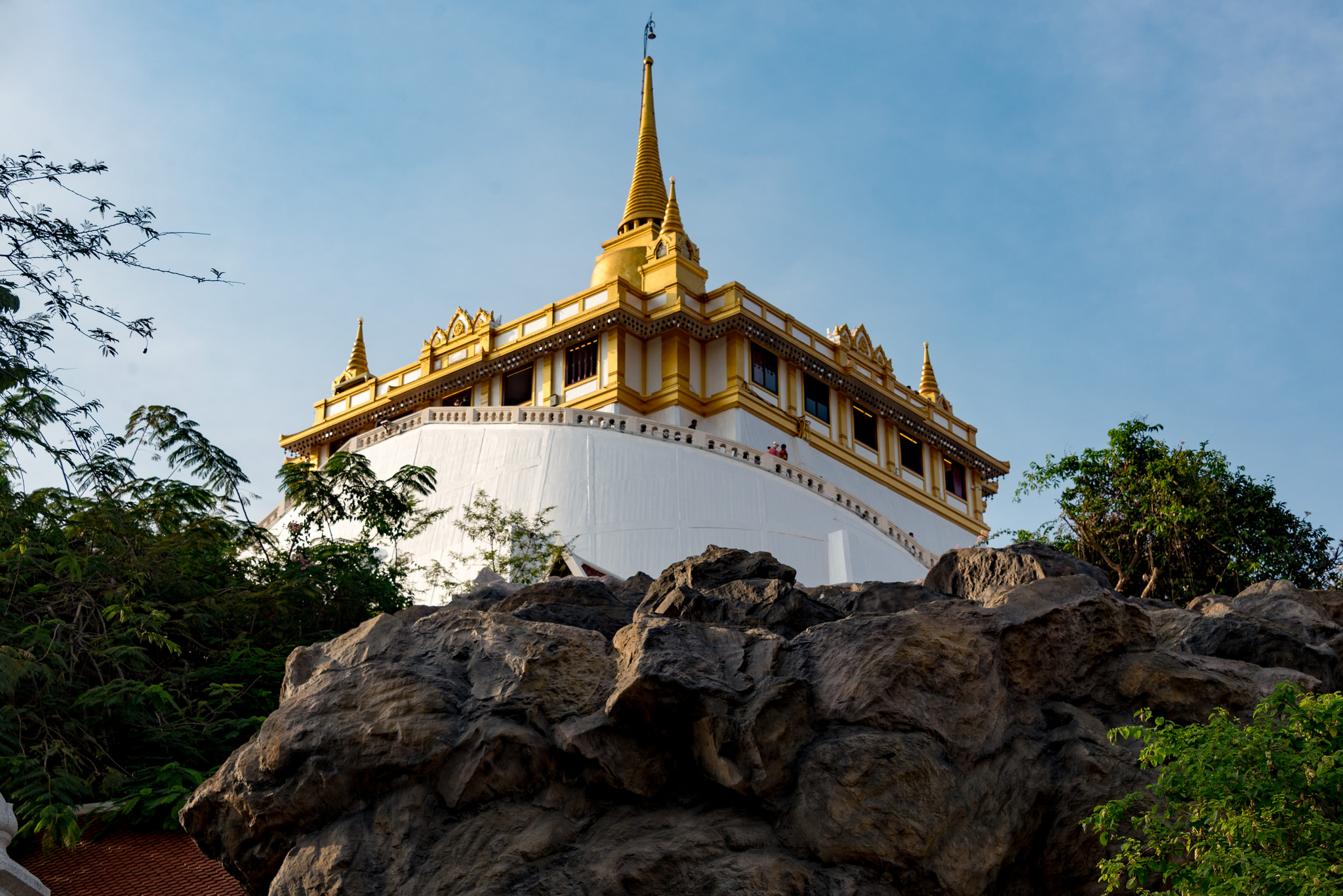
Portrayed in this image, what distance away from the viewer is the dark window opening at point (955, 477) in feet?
128

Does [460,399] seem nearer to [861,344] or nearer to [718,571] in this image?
[861,344]

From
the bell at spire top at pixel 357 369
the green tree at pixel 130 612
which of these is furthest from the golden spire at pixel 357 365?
the green tree at pixel 130 612

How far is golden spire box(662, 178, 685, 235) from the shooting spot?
36469mm

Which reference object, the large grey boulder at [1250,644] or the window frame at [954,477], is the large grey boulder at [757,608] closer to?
the large grey boulder at [1250,644]

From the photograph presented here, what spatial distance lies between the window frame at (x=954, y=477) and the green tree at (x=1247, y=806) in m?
30.3

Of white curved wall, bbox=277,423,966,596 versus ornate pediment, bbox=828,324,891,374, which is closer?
white curved wall, bbox=277,423,966,596

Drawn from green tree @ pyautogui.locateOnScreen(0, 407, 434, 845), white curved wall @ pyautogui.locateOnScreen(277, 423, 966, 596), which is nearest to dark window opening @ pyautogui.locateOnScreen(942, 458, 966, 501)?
white curved wall @ pyautogui.locateOnScreen(277, 423, 966, 596)

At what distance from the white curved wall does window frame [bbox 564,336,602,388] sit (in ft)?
20.2

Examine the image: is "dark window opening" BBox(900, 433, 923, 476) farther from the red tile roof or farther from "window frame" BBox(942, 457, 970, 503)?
the red tile roof

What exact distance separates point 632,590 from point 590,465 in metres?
13.2

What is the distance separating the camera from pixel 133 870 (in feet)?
39.5

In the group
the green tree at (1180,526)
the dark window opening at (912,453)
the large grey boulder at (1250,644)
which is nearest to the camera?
the large grey boulder at (1250,644)

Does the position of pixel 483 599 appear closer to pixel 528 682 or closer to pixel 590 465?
pixel 528 682

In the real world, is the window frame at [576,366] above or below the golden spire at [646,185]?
below
